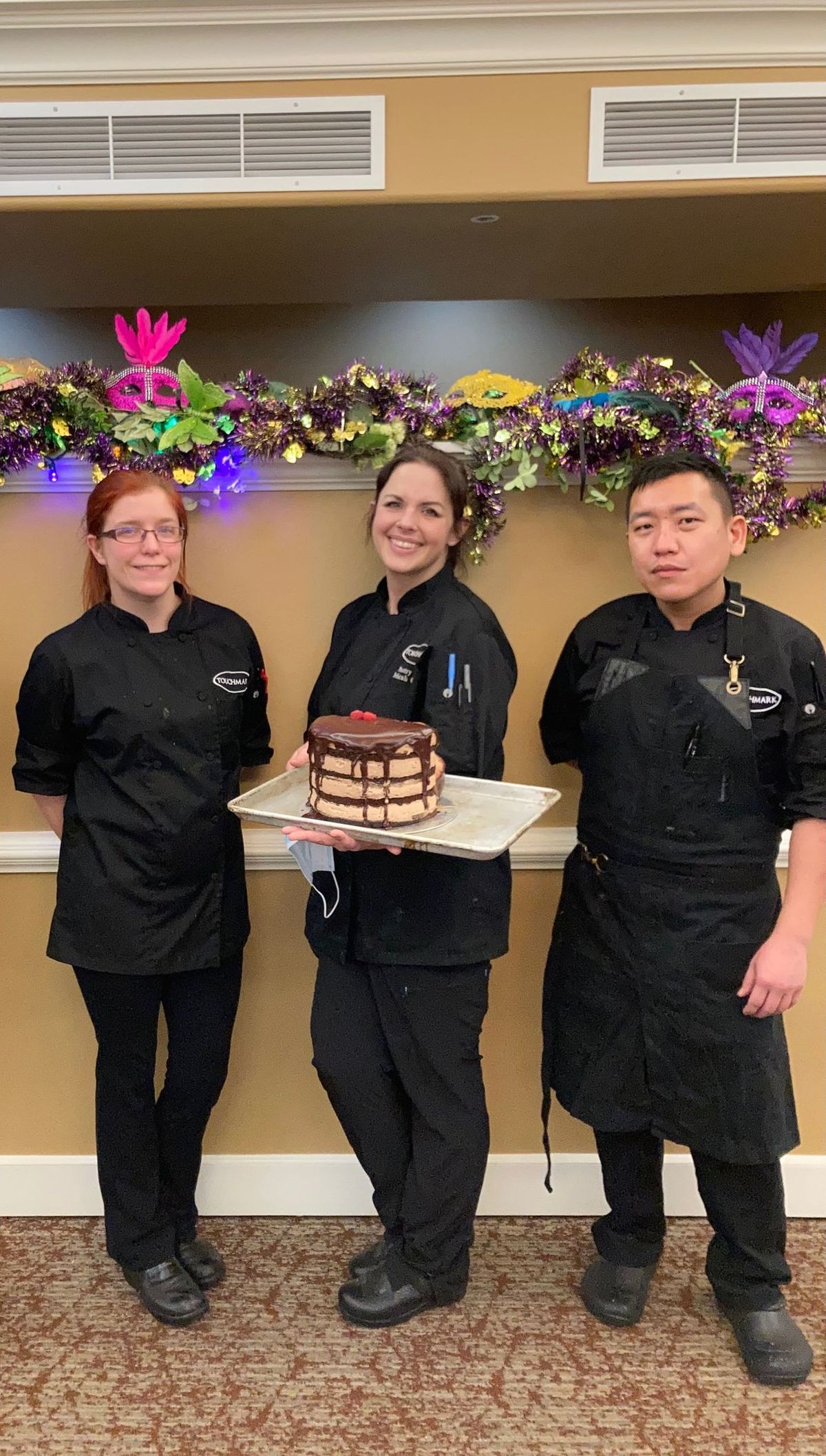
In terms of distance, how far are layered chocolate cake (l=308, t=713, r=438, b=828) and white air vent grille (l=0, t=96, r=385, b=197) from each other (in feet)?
5.45

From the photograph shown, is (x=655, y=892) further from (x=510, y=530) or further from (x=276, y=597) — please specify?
(x=276, y=597)

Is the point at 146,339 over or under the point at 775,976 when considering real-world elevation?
over

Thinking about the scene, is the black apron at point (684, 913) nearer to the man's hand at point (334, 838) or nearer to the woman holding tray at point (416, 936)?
the woman holding tray at point (416, 936)

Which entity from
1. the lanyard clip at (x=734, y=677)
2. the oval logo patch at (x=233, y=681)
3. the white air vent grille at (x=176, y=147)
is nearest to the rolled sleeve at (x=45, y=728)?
the oval logo patch at (x=233, y=681)

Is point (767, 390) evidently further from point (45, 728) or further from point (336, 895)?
point (45, 728)

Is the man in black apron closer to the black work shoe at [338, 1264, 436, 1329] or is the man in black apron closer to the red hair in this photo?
the black work shoe at [338, 1264, 436, 1329]

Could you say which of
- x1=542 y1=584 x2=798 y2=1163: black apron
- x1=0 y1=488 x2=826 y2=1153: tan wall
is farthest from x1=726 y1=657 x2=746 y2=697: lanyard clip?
x1=0 y1=488 x2=826 y2=1153: tan wall

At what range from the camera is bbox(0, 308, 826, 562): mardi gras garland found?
181 cm


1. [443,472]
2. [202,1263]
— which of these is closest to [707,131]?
[443,472]

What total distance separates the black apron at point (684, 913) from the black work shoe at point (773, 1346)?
1.11 ft

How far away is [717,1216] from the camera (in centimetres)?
169

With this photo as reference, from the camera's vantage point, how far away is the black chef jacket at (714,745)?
1552 millimetres

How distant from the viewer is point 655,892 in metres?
1.63

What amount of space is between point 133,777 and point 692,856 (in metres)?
1.00
